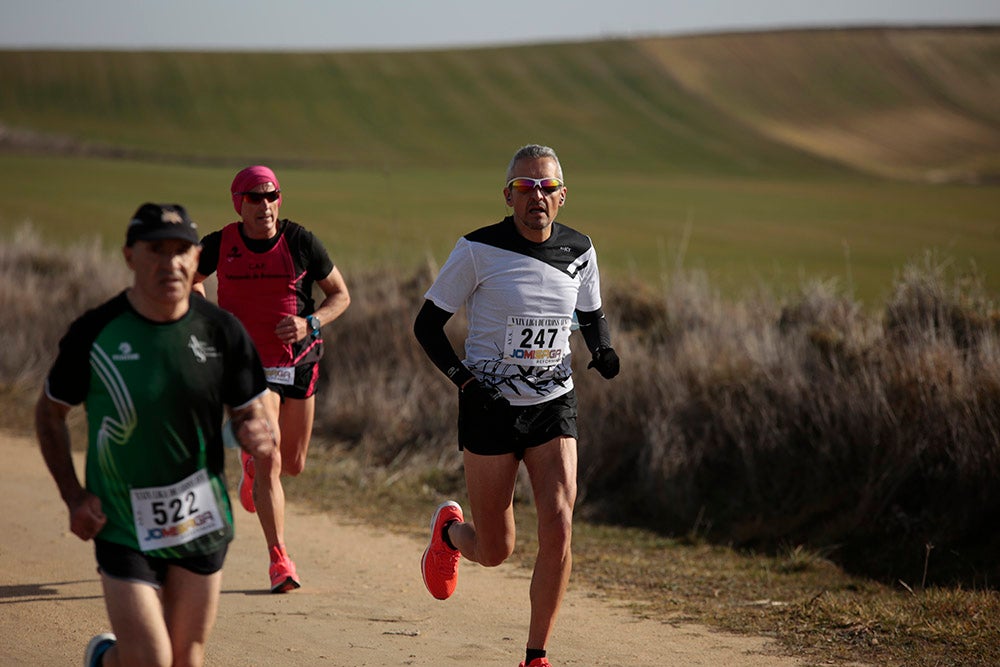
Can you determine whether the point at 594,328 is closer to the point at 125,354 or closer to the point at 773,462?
the point at 125,354

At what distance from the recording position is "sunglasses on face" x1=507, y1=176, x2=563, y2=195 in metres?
5.59

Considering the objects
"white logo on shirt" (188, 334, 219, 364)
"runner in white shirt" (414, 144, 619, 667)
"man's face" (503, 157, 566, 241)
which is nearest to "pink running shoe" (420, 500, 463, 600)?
"runner in white shirt" (414, 144, 619, 667)

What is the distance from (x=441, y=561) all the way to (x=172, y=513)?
247cm

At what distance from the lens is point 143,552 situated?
13.2 ft

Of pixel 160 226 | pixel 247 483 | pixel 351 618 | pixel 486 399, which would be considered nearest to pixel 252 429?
pixel 160 226

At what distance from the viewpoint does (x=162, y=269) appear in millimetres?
3973

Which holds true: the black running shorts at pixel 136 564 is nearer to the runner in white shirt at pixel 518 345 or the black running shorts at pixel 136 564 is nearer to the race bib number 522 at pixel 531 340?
the runner in white shirt at pixel 518 345

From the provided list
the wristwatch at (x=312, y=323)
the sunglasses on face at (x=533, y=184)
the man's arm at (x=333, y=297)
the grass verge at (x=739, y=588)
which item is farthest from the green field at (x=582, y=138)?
the sunglasses on face at (x=533, y=184)

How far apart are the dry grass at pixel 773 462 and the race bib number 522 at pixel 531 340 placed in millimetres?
2113

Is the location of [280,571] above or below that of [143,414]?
below

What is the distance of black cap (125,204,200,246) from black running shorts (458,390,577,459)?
6.09 ft

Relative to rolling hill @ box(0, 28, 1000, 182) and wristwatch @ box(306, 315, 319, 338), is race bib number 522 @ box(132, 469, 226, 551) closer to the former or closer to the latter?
wristwatch @ box(306, 315, 319, 338)

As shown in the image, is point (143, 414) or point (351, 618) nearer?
point (143, 414)

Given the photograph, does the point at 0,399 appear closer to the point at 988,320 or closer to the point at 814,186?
the point at 988,320
